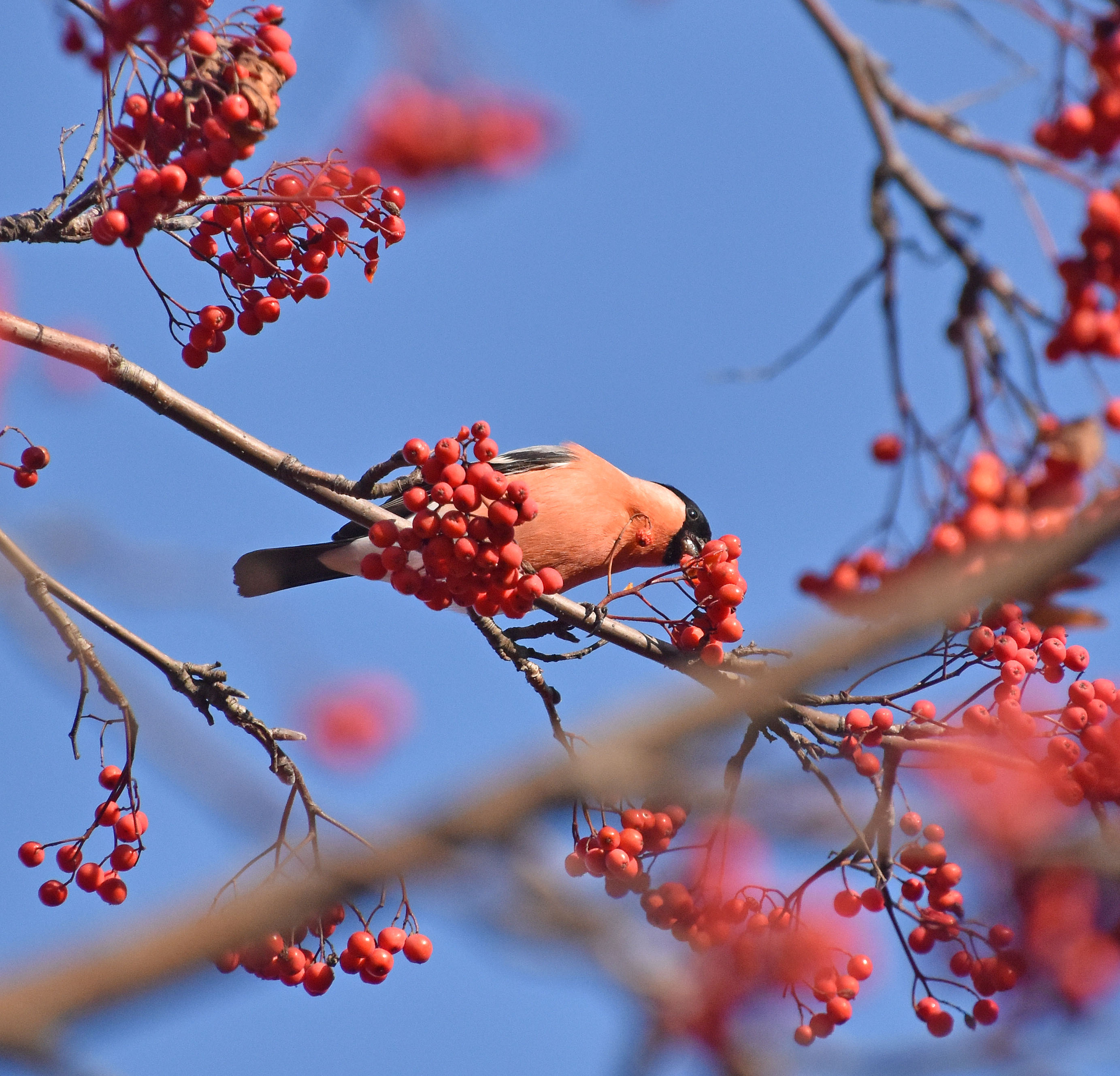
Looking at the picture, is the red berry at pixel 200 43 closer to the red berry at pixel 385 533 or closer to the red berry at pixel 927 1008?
Answer: the red berry at pixel 385 533

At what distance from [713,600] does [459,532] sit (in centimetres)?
91

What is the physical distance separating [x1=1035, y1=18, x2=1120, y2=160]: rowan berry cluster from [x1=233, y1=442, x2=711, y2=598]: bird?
272 centimetres

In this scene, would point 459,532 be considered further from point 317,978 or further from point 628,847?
point 317,978

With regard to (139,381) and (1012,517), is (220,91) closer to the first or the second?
(139,381)

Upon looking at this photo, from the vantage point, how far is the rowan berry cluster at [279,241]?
314 centimetres

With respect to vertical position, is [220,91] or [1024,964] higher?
[220,91]

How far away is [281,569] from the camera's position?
528 centimetres

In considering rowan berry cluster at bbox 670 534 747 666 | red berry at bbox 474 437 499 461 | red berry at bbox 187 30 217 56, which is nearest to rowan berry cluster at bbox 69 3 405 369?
red berry at bbox 187 30 217 56

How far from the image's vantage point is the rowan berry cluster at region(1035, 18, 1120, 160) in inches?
76.1

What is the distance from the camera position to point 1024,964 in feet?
10.1

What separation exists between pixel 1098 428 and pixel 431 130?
253 inches

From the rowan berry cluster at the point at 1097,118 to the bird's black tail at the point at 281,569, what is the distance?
146 inches

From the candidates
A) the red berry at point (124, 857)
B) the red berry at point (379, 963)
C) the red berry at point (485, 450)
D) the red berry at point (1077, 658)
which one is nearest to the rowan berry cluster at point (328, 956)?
the red berry at point (379, 963)

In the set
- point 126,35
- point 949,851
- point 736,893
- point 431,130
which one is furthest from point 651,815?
point 431,130
